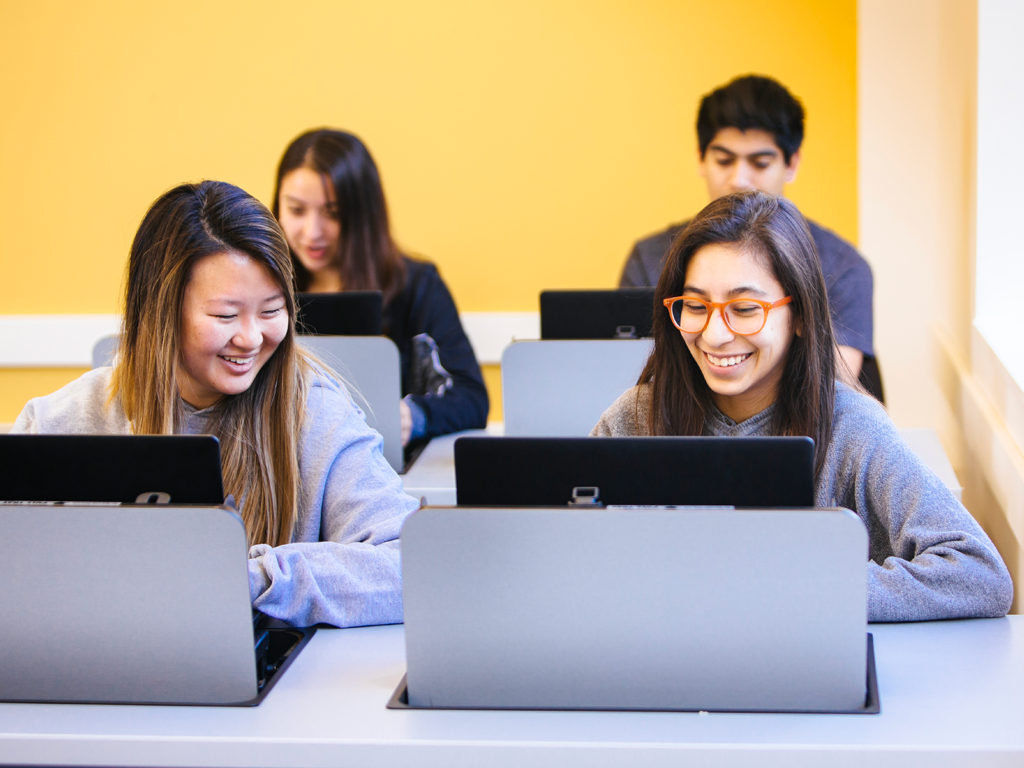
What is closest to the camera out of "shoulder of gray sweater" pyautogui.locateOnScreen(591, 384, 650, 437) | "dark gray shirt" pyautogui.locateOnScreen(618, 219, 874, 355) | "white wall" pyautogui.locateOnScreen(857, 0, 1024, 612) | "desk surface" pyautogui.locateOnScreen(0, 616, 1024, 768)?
"desk surface" pyautogui.locateOnScreen(0, 616, 1024, 768)

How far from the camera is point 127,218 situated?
353 cm

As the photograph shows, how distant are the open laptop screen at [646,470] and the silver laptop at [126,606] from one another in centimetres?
25

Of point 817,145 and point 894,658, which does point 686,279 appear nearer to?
point 894,658

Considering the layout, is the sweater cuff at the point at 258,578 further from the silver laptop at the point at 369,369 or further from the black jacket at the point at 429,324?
the black jacket at the point at 429,324

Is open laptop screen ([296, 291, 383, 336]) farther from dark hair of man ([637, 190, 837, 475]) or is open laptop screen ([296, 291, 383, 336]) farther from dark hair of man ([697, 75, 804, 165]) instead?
dark hair of man ([697, 75, 804, 165])

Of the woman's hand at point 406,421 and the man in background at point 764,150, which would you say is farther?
the man in background at point 764,150

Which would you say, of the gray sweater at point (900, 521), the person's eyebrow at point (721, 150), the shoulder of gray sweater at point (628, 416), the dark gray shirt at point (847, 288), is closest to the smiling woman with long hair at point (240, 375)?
the shoulder of gray sweater at point (628, 416)

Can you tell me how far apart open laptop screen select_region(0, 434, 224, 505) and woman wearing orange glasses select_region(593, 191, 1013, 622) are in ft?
2.29

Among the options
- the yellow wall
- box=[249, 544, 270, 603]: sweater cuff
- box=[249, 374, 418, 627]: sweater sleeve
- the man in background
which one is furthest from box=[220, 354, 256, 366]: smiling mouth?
the yellow wall

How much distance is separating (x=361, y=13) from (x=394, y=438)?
6.24 ft

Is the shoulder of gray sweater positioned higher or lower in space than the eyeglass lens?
lower

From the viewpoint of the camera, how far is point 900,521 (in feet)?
4.13

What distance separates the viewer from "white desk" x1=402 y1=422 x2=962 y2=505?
193cm

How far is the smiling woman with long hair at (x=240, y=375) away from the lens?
1.39 meters
